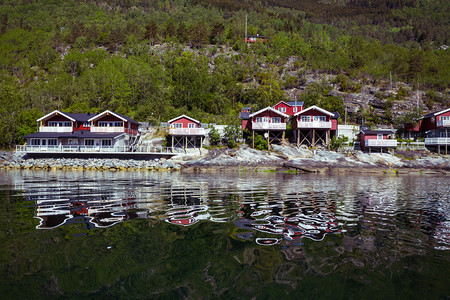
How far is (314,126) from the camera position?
147 feet

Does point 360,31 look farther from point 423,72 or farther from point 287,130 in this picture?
point 287,130

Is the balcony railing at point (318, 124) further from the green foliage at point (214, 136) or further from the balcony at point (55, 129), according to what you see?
the balcony at point (55, 129)

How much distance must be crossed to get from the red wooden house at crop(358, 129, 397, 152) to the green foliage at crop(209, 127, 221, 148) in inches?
917

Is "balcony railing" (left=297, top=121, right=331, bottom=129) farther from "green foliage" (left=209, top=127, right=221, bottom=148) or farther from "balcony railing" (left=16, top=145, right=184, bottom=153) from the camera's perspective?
"balcony railing" (left=16, top=145, right=184, bottom=153)

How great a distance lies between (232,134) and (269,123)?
6.45m

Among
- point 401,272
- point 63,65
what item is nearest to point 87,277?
point 401,272

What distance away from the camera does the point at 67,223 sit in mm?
7293

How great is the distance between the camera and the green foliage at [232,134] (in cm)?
4366

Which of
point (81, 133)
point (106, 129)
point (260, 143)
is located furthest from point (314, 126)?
point (81, 133)

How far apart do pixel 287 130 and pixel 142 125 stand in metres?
26.5

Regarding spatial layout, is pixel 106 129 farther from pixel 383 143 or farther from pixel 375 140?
pixel 383 143

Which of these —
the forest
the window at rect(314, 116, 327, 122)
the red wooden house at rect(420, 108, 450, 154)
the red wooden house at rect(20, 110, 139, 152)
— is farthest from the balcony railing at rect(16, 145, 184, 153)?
the red wooden house at rect(420, 108, 450, 154)

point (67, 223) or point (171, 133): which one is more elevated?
point (171, 133)

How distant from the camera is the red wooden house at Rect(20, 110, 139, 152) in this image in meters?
42.8
